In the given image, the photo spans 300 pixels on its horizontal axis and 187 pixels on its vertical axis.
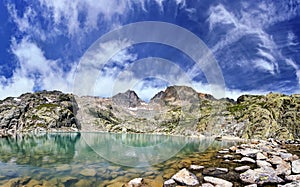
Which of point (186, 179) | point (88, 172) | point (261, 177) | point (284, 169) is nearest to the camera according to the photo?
point (186, 179)

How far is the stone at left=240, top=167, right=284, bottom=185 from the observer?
618 inches

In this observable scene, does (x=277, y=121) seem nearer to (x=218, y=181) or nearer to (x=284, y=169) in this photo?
(x=284, y=169)

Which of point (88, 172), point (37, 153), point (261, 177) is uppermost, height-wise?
point (261, 177)

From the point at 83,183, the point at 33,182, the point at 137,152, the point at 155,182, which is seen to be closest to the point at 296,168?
the point at 155,182

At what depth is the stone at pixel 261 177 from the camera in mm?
15704

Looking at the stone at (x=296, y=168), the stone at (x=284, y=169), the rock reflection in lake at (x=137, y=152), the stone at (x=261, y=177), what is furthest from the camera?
the rock reflection in lake at (x=137, y=152)

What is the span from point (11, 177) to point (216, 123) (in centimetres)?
11064

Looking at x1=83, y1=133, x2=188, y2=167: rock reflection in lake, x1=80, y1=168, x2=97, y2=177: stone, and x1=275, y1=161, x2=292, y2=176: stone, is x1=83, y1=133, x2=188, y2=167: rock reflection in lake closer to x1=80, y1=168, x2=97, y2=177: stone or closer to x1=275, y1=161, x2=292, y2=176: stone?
x1=80, y1=168, x2=97, y2=177: stone

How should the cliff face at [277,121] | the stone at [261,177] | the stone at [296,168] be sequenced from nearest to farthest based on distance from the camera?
the stone at [261,177]
the stone at [296,168]
the cliff face at [277,121]

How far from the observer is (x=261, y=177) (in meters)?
16.2

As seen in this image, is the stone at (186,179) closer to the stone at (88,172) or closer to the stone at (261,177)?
Answer: the stone at (261,177)

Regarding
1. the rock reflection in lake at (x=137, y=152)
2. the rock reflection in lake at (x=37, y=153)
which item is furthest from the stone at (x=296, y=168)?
the rock reflection in lake at (x=37, y=153)

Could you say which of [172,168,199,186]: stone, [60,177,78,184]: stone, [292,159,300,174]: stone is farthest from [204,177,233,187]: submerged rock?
[60,177,78,184]: stone

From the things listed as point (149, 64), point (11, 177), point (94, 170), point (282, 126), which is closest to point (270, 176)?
point (94, 170)
